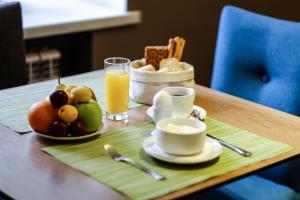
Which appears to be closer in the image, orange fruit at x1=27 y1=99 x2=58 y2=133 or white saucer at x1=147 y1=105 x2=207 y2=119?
orange fruit at x1=27 y1=99 x2=58 y2=133

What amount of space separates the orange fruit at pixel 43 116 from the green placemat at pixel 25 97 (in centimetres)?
8

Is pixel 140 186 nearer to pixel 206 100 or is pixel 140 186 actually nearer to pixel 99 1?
pixel 206 100

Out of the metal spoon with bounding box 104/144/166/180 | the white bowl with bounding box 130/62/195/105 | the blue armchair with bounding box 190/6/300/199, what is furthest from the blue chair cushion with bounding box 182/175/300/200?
the metal spoon with bounding box 104/144/166/180

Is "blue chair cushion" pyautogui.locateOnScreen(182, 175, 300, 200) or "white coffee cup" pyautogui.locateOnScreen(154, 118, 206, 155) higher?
"white coffee cup" pyautogui.locateOnScreen(154, 118, 206, 155)

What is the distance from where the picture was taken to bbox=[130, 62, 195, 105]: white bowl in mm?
1796

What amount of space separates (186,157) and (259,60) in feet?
2.91

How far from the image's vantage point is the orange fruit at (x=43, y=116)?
1.53 m

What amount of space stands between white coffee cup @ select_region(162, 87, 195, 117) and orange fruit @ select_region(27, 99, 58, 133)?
314 millimetres

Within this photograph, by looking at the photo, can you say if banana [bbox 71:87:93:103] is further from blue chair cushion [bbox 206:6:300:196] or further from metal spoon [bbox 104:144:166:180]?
blue chair cushion [bbox 206:6:300:196]

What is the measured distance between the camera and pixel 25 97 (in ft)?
6.15

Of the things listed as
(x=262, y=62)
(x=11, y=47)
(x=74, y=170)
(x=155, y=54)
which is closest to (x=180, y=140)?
(x=74, y=170)

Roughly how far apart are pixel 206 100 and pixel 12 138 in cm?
63

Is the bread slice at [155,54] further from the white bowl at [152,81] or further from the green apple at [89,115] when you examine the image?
the green apple at [89,115]

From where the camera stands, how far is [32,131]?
5.25 ft
